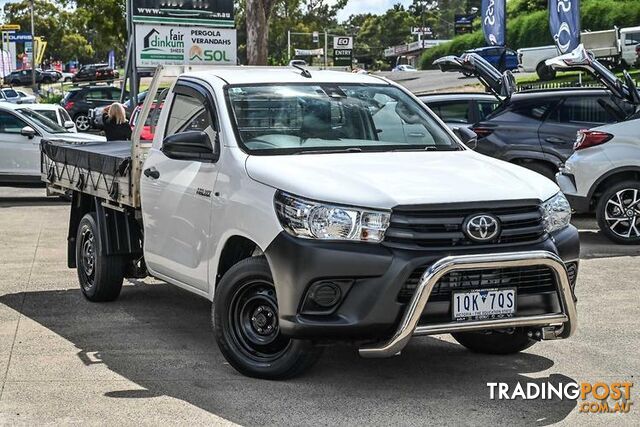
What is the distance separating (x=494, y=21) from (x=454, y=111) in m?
26.3

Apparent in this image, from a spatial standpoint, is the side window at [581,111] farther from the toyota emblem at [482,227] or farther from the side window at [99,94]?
the side window at [99,94]

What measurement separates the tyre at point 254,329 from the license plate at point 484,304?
89cm

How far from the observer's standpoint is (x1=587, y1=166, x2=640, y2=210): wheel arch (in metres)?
12.6

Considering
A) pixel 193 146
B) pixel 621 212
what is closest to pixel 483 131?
pixel 621 212

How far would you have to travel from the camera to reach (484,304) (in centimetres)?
620

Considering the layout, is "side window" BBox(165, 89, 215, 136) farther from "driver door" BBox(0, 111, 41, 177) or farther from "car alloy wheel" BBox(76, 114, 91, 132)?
"car alloy wheel" BBox(76, 114, 91, 132)

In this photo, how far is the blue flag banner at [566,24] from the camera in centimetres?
3180

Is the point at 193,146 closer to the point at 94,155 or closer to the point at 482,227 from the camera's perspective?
the point at 482,227

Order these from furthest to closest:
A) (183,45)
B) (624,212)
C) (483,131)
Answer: (183,45), (483,131), (624,212)

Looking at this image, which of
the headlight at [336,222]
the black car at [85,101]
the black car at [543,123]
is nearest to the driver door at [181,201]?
the headlight at [336,222]

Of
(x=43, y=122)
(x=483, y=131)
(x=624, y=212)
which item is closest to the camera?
(x=624, y=212)

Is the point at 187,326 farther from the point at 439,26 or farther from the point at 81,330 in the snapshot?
the point at 439,26

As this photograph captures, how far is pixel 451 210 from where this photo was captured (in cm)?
613

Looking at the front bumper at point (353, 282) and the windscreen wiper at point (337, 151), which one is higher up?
the windscreen wiper at point (337, 151)
